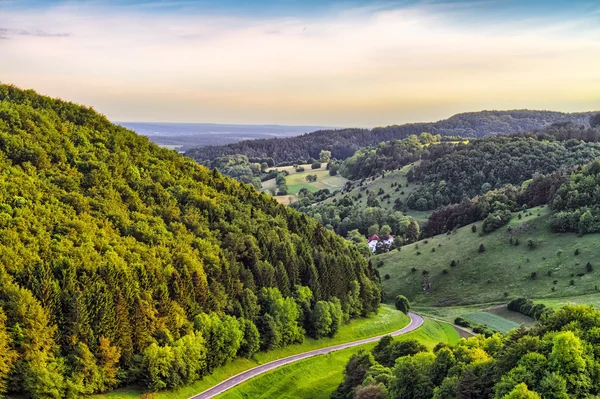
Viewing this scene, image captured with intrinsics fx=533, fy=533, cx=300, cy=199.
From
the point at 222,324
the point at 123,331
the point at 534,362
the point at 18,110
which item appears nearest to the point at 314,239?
the point at 222,324

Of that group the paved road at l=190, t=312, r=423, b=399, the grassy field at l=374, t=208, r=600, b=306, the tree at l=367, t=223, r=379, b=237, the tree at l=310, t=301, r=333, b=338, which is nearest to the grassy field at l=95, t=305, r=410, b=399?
the paved road at l=190, t=312, r=423, b=399

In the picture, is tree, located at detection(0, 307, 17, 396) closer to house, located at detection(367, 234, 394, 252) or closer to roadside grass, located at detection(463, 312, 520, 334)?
roadside grass, located at detection(463, 312, 520, 334)

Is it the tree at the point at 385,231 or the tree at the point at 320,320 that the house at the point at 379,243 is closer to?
the tree at the point at 385,231

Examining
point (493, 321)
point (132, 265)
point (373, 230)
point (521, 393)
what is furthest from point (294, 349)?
point (373, 230)

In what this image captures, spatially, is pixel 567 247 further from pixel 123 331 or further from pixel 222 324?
pixel 123 331

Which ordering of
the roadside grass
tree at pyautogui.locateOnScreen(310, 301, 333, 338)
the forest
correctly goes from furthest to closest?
the roadside grass, tree at pyautogui.locateOnScreen(310, 301, 333, 338), the forest

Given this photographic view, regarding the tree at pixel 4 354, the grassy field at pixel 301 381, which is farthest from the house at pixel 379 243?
the tree at pixel 4 354

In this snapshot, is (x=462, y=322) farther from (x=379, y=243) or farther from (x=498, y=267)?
(x=379, y=243)
